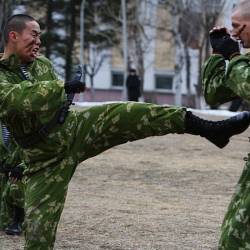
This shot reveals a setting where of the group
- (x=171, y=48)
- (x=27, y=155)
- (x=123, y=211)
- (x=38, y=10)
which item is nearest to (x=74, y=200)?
(x=123, y=211)

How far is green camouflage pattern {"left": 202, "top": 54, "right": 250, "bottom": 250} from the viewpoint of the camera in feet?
13.0

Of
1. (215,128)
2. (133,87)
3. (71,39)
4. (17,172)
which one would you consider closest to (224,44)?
(215,128)

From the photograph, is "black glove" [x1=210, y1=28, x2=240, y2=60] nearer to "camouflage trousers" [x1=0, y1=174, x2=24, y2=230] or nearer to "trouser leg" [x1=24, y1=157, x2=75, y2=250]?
"trouser leg" [x1=24, y1=157, x2=75, y2=250]

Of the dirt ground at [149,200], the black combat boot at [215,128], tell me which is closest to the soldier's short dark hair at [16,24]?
the black combat boot at [215,128]

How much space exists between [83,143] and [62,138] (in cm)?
16

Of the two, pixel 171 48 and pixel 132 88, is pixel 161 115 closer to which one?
pixel 132 88

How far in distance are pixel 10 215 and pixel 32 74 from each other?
1.85 m

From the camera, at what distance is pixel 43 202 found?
5.04m

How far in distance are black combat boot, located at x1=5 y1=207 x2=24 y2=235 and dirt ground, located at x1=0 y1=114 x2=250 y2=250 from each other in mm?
87

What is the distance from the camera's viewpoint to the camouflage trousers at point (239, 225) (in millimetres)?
4066

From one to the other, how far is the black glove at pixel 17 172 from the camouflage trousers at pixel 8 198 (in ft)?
0.24

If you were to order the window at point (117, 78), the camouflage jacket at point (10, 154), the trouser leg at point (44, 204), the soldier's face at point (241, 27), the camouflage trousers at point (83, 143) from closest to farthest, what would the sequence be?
the soldier's face at point (241, 27) → the camouflage trousers at point (83, 143) → the trouser leg at point (44, 204) → the camouflage jacket at point (10, 154) → the window at point (117, 78)

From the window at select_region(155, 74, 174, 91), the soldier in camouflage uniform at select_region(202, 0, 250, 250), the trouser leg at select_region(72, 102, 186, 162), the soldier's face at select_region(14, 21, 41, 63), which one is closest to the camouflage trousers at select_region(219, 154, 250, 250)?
the soldier in camouflage uniform at select_region(202, 0, 250, 250)

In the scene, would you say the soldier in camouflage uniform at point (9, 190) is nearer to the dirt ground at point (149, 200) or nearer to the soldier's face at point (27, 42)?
the dirt ground at point (149, 200)
